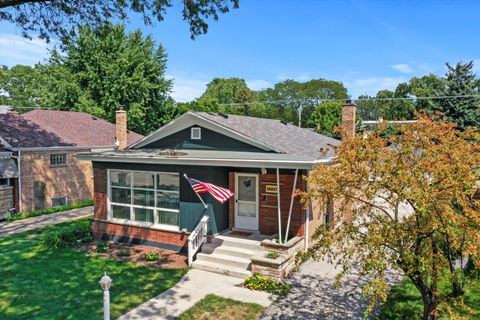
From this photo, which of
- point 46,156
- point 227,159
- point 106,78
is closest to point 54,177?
point 46,156

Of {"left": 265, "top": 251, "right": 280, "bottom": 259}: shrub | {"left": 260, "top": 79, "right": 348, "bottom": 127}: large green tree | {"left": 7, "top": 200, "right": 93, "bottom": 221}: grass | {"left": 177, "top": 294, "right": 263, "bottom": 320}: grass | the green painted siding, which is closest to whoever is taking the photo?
{"left": 177, "top": 294, "right": 263, "bottom": 320}: grass

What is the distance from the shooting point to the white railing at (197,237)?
10.7 metres

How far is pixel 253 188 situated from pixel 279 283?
151 inches

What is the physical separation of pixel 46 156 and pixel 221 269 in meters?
15.1

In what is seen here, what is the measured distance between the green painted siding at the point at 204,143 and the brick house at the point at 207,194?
0.04m

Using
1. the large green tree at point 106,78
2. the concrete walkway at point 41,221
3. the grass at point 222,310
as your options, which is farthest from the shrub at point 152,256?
the large green tree at point 106,78

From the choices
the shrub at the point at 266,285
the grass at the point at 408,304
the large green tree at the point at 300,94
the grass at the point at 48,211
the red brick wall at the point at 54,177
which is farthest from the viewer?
the large green tree at the point at 300,94

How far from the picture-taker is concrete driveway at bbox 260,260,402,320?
7.90 meters

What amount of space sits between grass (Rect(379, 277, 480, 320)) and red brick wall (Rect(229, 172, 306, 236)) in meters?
3.38

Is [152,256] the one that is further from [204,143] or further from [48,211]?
[48,211]

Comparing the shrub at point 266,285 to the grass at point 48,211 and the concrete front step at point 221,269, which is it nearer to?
the concrete front step at point 221,269

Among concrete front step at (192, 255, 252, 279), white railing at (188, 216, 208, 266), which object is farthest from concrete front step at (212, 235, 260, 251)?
concrete front step at (192, 255, 252, 279)

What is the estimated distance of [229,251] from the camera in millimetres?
10945

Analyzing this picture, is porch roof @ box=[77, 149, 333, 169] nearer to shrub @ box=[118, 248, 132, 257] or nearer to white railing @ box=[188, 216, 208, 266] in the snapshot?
white railing @ box=[188, 216, 208, 266]
